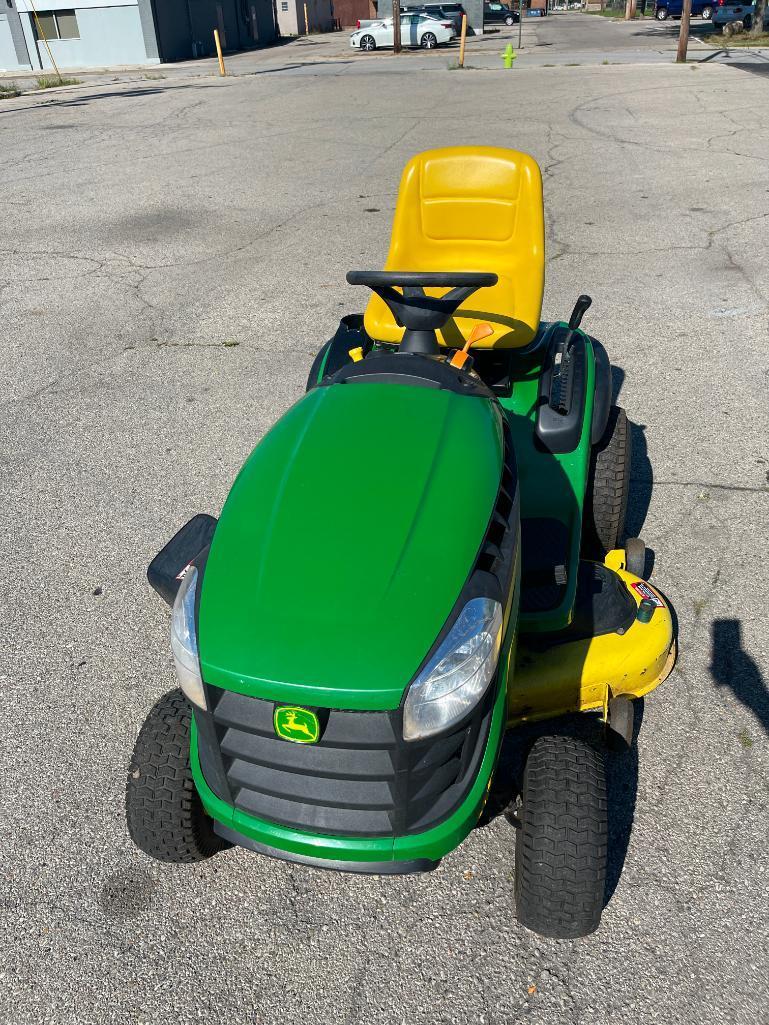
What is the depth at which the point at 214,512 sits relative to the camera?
3.71 meters

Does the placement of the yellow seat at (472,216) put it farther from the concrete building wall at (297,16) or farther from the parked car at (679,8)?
the concrete building wall at (297,16)

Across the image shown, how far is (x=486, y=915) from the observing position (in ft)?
6.74

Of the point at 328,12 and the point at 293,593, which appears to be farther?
the point at 328,12

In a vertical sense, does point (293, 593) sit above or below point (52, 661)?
above

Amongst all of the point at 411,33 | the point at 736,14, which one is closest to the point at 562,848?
the point at 411,33

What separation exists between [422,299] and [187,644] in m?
1.20

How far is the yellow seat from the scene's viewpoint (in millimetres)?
3301

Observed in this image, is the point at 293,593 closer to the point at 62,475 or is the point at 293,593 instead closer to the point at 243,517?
the point at 243,517

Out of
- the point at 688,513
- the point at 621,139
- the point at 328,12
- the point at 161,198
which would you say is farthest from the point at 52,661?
the point at 328,12

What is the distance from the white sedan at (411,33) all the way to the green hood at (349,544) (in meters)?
32.3

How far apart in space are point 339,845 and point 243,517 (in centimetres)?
75

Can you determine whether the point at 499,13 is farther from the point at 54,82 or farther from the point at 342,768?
the point at 342,768

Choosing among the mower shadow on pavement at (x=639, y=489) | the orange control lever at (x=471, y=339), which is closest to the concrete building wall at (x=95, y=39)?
the mower shadow on pavement at (x=639, y=489)

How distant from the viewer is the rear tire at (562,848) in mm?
1841
